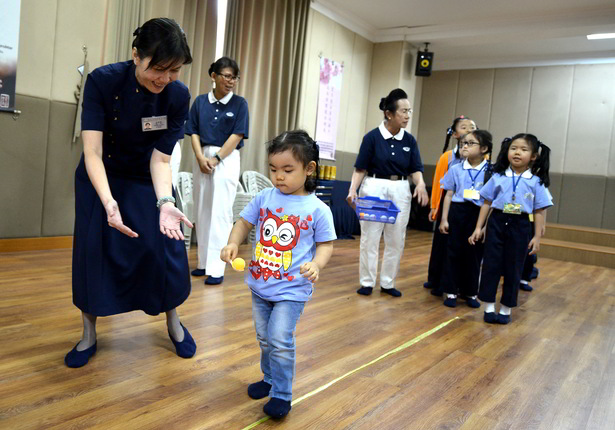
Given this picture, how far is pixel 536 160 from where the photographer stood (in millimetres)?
3127

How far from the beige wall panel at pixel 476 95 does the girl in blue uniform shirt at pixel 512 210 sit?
634cm

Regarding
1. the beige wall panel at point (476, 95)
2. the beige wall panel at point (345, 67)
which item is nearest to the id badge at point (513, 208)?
the beige wall panel at point (345, 67)

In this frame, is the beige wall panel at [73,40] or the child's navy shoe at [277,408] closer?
the child's navy shoe at [277,408]

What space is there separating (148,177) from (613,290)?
465 cm

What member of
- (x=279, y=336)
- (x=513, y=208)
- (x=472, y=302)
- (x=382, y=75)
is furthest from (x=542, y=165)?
(x=382, y=75)

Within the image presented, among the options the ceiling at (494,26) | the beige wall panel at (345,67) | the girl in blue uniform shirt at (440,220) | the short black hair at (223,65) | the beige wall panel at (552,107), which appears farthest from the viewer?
the beige wall panel at (552,107)

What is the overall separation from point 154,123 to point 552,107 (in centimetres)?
821

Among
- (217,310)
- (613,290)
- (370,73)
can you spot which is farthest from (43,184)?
(370,73)

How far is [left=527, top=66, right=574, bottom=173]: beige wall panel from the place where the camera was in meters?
8.42

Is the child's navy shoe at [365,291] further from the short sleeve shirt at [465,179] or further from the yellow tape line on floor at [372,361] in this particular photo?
the short sleeve shirt at [465,179]

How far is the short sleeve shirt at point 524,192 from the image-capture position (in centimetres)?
309

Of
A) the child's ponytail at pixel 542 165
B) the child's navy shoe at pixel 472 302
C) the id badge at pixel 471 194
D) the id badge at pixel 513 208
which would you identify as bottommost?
the child's navy shoe at pixel 472 302

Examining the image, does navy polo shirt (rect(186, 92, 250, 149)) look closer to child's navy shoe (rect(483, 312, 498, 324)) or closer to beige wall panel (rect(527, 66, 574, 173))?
child's navy shoe (rect(483, 312, 498, 324))

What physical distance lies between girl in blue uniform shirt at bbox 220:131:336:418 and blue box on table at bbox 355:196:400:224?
1.82 meters
